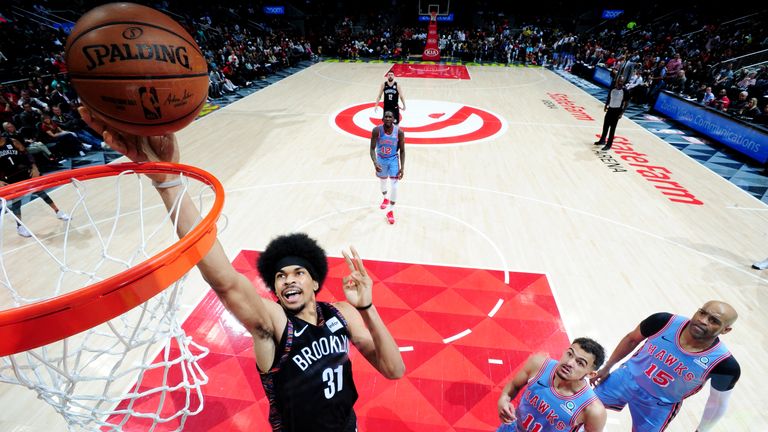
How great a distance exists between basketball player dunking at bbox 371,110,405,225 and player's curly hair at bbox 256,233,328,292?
3.25 metres

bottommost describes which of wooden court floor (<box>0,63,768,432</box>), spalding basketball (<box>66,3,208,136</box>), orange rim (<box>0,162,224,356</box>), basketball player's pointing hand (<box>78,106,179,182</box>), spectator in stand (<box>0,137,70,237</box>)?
wooden court floor (<box>0,63,768,432</box>)

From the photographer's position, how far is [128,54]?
1.63m

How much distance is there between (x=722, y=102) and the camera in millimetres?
10602

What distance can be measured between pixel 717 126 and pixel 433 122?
6.99m

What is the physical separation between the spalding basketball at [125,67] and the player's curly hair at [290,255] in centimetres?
88

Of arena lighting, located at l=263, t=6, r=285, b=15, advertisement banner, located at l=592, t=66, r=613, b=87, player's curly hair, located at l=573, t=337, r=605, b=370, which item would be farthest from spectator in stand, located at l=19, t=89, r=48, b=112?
arena lighting, located at l=263, t=6, r=285, b=15

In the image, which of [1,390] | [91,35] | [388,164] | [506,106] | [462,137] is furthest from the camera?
[506,106]

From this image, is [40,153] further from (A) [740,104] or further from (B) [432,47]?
(B) [432,47]

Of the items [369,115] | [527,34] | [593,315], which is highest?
[527,34]

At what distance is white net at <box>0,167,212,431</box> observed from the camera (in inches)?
101

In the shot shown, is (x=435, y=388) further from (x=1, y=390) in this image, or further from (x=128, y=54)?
(x=1, y=390)

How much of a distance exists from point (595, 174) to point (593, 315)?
441cm

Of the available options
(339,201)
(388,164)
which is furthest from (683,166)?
(339,201)

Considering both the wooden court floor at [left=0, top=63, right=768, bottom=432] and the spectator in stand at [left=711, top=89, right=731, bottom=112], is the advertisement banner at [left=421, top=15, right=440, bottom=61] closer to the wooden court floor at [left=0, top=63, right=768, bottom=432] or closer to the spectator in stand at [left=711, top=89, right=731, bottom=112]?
the wooden court floor at [left=0, top=63, right=768, bottom=432]
